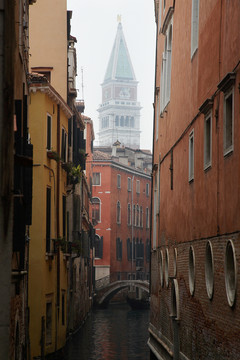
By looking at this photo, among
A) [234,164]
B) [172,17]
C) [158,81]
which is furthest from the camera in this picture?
[158,81]

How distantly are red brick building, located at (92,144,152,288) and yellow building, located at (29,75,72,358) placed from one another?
3966cm

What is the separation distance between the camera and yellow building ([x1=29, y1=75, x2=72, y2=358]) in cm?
2169

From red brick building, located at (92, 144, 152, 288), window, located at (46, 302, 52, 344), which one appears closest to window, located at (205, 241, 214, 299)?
window, located at (46, 302, 52, 344)

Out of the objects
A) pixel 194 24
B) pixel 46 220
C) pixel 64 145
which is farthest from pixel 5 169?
pixel 64 145

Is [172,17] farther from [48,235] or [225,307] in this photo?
[225,307]

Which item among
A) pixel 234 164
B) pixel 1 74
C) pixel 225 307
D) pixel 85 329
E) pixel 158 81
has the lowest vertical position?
pixel 85 329

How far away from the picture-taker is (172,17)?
20859 millimetres

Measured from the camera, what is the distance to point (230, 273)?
12109mm

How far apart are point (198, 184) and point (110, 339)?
805 inches

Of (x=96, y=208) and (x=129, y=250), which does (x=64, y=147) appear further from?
(x=129, y=250)

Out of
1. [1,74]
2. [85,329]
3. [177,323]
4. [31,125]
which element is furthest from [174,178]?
[85,329]

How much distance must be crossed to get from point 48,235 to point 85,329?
15.9m

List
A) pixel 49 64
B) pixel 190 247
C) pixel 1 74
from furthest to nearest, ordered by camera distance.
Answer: pixel 49 64, pixel 190 247, pixel 1 74

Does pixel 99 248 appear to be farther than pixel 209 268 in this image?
Yes
